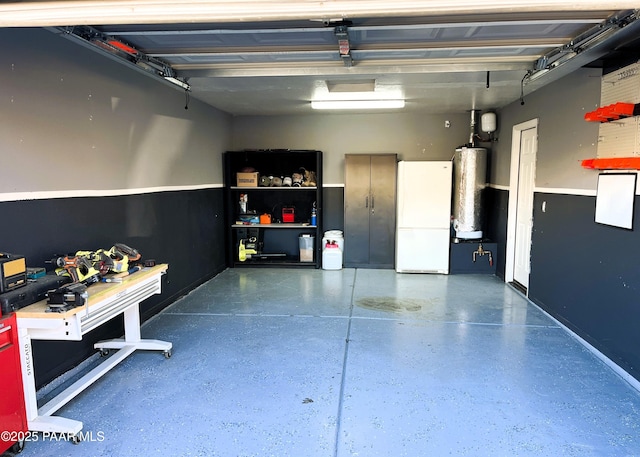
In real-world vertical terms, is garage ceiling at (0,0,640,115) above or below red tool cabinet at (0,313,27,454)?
above

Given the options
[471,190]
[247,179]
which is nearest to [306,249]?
[247,179]

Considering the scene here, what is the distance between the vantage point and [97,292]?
8.00 feet

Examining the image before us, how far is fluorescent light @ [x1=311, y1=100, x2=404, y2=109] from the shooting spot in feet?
17.9

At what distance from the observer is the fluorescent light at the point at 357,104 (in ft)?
17.9

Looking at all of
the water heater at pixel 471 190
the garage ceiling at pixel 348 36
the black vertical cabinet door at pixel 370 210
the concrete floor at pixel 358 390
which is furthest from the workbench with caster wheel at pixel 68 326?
the water heater at pixel 471 190

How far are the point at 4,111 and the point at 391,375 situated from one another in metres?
3.08

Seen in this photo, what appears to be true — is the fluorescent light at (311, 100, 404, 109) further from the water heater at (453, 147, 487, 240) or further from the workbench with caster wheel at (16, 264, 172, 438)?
the workbench with caster wheel at (16, 264, 172, 438)

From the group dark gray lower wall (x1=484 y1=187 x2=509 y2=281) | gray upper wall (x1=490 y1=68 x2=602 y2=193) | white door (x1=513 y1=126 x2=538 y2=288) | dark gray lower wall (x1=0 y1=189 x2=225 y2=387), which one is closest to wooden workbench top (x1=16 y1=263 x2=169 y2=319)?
dark gray lower wall (x1=0 y1=189 x2=225 y2=387)

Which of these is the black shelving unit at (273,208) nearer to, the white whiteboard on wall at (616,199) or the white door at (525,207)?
the white door at (525,207)

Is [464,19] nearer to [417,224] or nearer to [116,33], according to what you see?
[116,33]

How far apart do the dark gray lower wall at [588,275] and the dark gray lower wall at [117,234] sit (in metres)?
4.09

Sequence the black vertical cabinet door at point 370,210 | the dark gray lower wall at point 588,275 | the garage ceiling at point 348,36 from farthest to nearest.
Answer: the black vertical cabinet door at point 370,210
the dark gray lower wall at point 588,275
the garage ceiling at point 348,36

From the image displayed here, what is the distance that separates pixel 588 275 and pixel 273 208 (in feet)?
15.6

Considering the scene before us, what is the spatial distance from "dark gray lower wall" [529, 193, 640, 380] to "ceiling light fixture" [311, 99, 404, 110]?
2.28 metres
